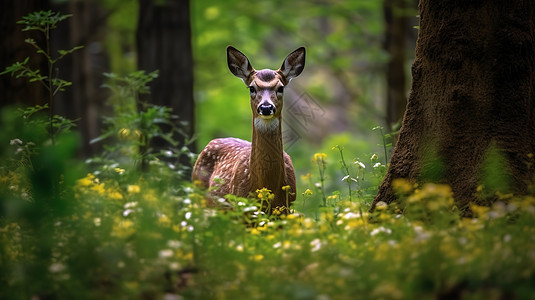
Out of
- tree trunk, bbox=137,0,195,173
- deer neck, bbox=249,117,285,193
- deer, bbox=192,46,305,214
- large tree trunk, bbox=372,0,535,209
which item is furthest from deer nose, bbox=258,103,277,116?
tree trunk, bbox=137,0,195,173

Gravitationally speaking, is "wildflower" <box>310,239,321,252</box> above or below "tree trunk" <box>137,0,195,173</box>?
below

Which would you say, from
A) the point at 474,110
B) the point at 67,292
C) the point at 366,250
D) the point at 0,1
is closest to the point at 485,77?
the point at 474,110

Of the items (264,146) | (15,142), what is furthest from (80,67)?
(15,142)

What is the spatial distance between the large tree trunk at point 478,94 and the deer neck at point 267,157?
1.22 meters

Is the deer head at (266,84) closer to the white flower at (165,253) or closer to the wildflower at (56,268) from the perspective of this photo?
the white flower at (165,253)

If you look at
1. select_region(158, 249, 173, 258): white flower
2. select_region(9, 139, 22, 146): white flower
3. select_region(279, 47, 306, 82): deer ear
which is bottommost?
select_region(158, 249, 173, 258): white flower

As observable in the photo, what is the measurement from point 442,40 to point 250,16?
Result: 31.8 ft

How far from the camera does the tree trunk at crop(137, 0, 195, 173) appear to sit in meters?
10.2

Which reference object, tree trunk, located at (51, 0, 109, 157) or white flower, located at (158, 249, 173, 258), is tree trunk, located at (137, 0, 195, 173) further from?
white flower, located at (158, 249, 173, 258)

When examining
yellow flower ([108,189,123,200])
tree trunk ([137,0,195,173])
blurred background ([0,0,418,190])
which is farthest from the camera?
tree trunk ([137,0,195,173])

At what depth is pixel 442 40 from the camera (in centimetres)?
531

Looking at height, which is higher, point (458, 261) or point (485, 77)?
point (485, 77)

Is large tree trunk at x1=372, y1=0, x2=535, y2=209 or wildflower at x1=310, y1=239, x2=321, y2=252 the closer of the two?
wildflower at x1=310, y1=239, x2=321, y2=252

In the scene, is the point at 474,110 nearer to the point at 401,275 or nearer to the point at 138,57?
the point at 401,275
